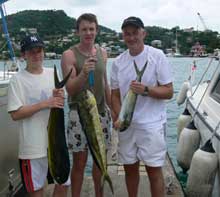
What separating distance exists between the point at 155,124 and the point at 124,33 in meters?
0.85

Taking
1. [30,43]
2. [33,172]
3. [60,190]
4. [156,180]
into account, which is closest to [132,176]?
[156,180]

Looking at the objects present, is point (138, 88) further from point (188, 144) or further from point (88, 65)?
point (188, 144)

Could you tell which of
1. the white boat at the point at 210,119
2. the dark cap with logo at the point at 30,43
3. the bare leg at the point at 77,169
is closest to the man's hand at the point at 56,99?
the dark cap with logo at the point at 30,43

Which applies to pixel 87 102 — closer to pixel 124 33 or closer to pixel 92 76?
pixel 92 76

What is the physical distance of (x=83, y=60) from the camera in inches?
143

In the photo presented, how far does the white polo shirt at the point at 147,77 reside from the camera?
3.58 meters

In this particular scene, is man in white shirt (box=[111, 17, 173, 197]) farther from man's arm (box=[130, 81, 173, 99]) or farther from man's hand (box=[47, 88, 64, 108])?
man's hand (box=[47, 88, 64, 108])

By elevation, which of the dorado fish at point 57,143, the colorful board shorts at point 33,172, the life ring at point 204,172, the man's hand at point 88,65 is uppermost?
the man's hand at point 88,65

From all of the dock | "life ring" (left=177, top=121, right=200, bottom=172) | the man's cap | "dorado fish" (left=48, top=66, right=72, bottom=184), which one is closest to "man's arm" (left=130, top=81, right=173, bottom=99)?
the man's cap

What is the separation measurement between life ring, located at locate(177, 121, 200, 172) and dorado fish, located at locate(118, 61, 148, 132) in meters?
2.49

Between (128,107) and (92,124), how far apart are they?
14.0 inches

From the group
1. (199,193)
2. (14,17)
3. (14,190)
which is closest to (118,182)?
(199,193)

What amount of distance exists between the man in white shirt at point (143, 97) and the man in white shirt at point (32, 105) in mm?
693

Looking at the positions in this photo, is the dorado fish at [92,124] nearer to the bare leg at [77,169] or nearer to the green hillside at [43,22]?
the bare leg at [77,169]
